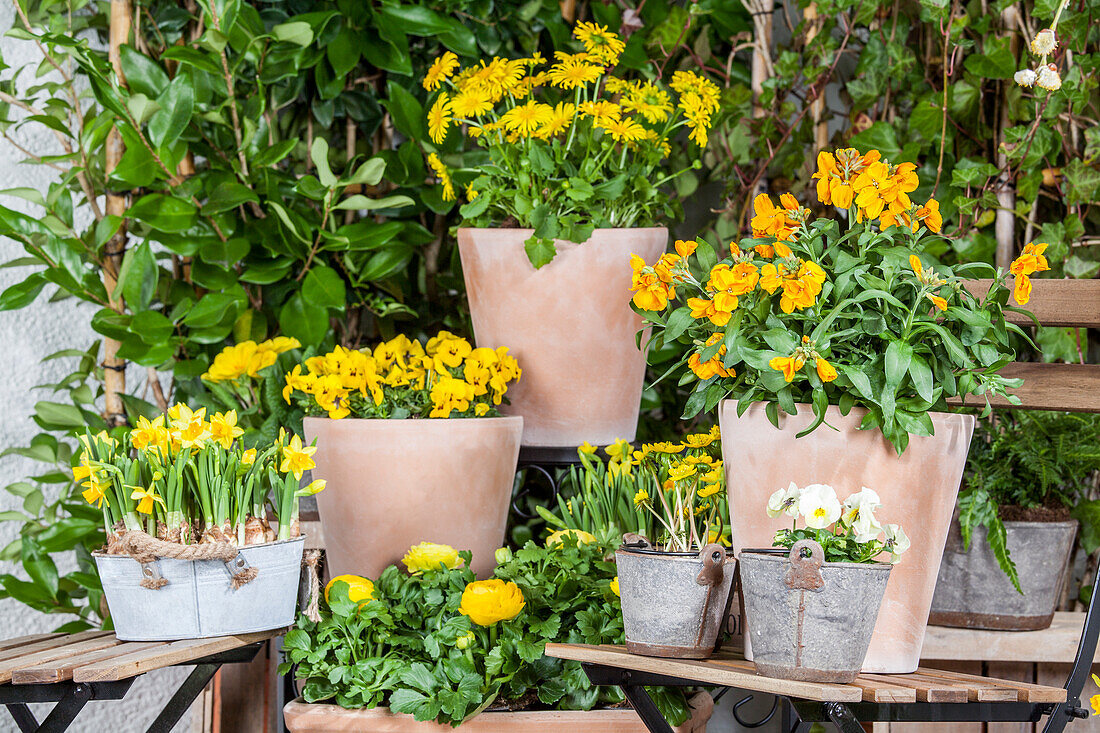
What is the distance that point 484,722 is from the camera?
3.56 feet

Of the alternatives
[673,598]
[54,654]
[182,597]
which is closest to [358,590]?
[182,597]

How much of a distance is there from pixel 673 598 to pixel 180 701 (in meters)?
0.58

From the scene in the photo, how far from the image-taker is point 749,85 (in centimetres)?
187

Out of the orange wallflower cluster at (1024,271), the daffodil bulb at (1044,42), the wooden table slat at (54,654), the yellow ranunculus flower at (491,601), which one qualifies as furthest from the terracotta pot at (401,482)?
the daffodil bulb at (1044,42)

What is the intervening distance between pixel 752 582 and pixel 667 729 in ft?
0.75

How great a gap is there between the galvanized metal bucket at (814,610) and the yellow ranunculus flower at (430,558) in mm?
523

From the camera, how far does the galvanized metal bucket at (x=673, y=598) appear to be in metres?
0.90

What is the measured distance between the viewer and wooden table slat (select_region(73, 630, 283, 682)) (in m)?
0.89

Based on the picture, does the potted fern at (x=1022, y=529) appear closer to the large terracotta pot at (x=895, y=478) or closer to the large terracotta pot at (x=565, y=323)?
the large terracotta pot at (x=895, y=478)

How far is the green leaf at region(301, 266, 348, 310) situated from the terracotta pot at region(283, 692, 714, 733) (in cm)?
66

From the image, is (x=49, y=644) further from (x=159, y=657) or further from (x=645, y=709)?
(x=645, y=709)

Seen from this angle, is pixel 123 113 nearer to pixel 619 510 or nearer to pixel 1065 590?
pixel 619 510

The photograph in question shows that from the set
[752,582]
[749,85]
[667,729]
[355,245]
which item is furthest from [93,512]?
[749,85]

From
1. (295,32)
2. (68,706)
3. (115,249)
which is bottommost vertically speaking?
(68,706)
